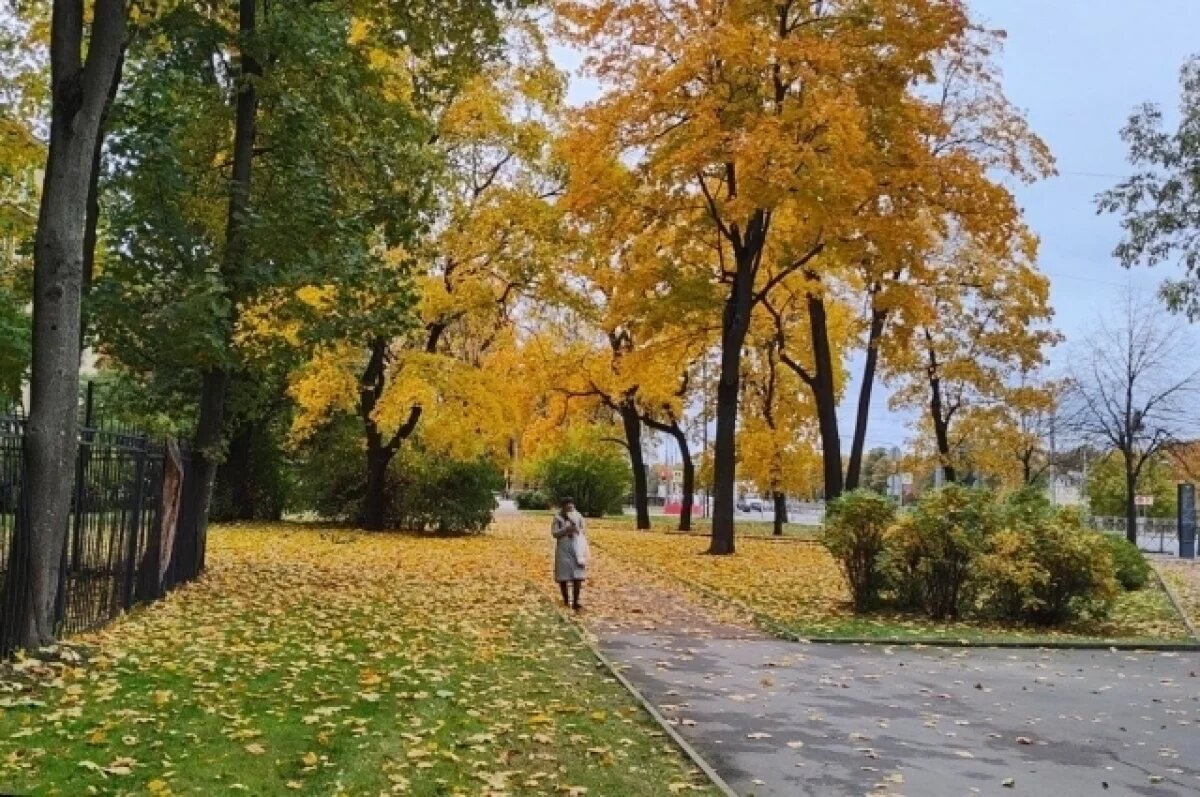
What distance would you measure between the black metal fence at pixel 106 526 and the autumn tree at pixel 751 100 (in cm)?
1144

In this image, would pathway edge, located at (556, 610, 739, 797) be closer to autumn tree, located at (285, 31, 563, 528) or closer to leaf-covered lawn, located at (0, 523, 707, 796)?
leaf-covered lawn, located at (0, 523, 707, 796)

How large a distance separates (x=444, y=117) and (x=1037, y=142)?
1509 centimetres

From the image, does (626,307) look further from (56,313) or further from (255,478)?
(56,313)

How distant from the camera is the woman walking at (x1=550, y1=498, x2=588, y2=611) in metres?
14.1

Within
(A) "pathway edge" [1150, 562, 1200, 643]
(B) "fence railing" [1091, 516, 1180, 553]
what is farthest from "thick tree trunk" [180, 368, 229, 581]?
(B) "fence railing" [1091, 516, 1180, 553]

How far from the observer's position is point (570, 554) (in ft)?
46.7

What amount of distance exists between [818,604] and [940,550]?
2023 millimetres

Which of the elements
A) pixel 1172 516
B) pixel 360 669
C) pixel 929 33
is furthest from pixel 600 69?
pixel 1172 516

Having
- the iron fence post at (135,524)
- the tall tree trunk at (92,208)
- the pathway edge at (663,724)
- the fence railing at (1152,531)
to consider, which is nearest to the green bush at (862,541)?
the pathway edge at (663,724)

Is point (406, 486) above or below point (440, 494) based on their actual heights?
above

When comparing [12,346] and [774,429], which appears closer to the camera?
[12,346]

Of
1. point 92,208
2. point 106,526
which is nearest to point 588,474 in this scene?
point 92,208

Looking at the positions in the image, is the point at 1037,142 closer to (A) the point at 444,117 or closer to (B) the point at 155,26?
(A) the point at 444,117

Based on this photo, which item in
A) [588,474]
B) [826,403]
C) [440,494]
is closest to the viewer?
[826,403]
